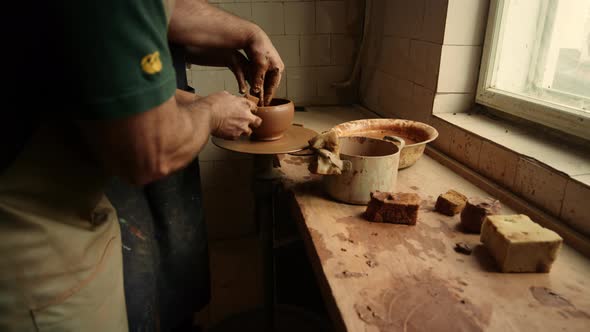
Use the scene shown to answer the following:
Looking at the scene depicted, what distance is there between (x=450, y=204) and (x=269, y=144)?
644mm

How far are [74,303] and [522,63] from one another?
1798 mm

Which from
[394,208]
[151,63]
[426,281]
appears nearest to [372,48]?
[394,208]

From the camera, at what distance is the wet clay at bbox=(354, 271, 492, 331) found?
2.62 feet

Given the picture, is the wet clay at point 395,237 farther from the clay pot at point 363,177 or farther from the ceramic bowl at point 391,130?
the ceramic bowl at point 391,130

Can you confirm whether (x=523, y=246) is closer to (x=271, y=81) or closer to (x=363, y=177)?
(x=363, y=177)

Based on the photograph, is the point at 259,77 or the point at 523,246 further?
the point at 259,77

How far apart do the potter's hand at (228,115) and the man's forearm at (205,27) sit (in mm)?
414

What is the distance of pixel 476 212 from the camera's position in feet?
3.66

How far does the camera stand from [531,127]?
5.11 feet

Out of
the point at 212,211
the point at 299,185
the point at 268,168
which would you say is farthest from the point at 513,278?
the point at 212,211

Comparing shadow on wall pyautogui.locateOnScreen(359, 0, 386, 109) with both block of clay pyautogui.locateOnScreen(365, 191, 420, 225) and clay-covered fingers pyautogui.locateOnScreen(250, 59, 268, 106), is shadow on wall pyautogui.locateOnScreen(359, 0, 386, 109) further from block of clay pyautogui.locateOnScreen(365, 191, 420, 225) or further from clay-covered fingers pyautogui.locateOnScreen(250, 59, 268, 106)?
block of clay pyautogui.locateOnScreen(365, 191, 420, 225)

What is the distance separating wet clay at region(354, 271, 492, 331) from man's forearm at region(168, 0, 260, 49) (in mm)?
1091

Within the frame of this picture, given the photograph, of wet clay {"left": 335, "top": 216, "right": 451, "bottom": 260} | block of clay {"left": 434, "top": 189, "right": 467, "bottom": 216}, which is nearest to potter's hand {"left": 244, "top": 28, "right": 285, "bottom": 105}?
wet clay {"left": 335, "top": 216, "right": 451, "bottom": 260}

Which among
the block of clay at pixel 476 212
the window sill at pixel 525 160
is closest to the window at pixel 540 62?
the window sill at pixel 525 160
